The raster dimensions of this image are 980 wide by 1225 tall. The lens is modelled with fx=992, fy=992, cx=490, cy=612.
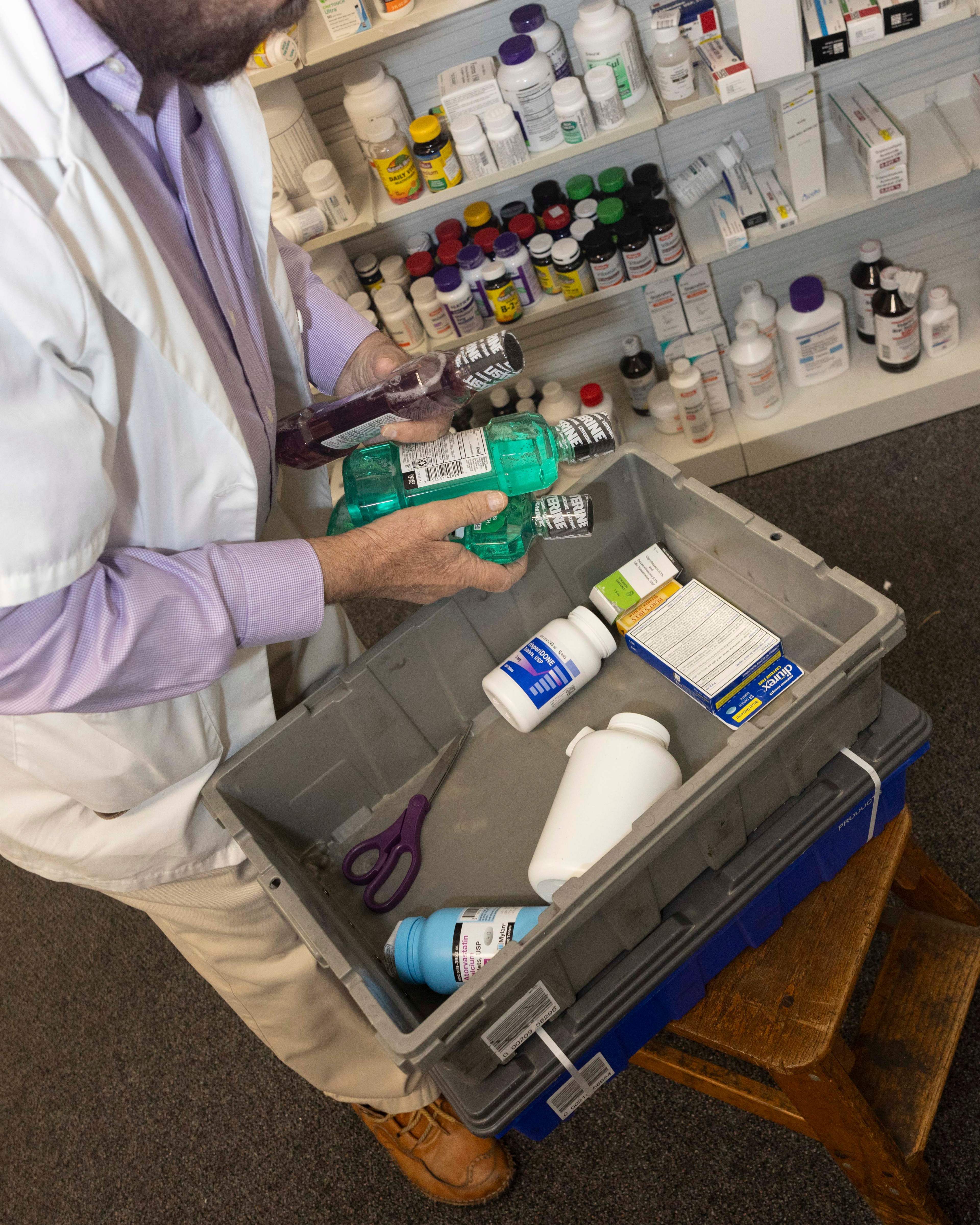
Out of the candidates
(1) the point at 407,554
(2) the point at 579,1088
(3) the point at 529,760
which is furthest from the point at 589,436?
(2) the point at 579,1088

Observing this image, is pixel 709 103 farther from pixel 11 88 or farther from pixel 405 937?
pixel 405 937

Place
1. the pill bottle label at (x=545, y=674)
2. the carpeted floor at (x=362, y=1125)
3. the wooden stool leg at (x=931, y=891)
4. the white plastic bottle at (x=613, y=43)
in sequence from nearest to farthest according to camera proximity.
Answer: the pill bottle label at (x=545, y=674) < the wooden stool leg at (x=931, y=891) < the carpeted floor at (x=362, y=1125) < the white plastic bottle at (x=613, y=43)

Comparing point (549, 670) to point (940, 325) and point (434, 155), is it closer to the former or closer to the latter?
point (434, 155)

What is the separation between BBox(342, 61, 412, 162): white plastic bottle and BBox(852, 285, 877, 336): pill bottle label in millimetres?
819

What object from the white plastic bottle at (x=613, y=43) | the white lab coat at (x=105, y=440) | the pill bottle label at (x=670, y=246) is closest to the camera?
the white lab coat at (x=105, y=440)

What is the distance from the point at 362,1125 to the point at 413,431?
1151 mm

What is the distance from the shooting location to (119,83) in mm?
781

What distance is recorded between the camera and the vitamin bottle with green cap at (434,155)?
1666 millimetres

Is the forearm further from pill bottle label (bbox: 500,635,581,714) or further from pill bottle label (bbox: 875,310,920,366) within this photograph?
pill bottle label (bbox: 875,310,920,366)

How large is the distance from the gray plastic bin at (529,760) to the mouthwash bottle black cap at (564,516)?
0.20 ft

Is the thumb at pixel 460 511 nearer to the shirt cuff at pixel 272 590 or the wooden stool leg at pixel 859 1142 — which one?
the shirt cuff at pixel 272 590

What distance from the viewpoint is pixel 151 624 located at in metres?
0.79

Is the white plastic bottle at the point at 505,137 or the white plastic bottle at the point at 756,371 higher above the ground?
the white plastic bottle at the point at 505,137

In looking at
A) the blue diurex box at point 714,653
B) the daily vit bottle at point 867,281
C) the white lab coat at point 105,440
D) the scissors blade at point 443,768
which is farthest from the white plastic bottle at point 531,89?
the scissors blade at point 443,768
